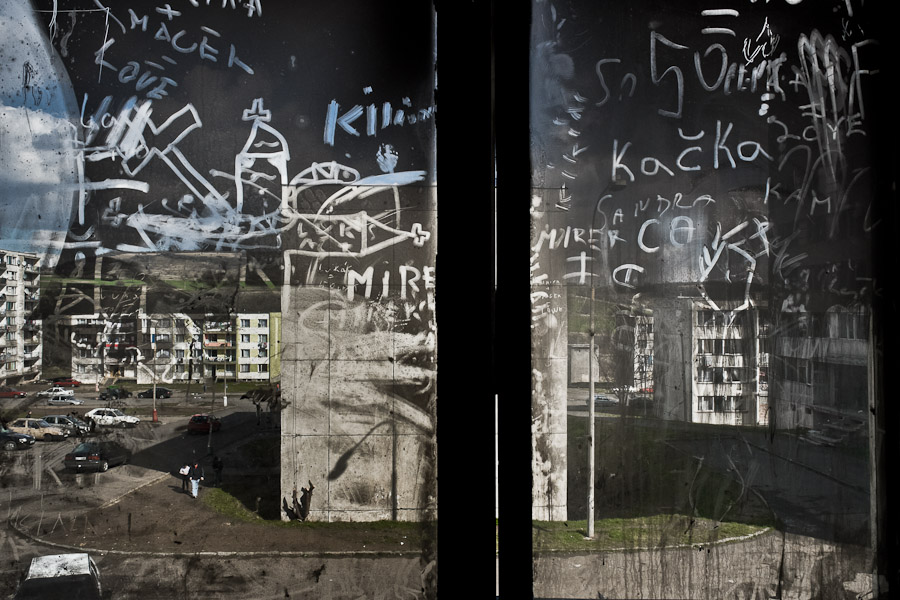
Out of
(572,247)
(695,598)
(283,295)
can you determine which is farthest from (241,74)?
(695,598)

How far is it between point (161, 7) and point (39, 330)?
3.40 feet

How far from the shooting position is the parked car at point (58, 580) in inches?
63.4

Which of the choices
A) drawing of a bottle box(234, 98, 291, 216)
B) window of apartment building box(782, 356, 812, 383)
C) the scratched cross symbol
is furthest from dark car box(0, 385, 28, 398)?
window of apartment building box(782, 356, 812, 383)

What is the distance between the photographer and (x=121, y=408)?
165 cm

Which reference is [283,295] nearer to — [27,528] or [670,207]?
[27,528]

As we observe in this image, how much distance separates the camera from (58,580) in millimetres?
1613

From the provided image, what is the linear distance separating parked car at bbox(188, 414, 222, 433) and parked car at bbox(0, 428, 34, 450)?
1.55ft

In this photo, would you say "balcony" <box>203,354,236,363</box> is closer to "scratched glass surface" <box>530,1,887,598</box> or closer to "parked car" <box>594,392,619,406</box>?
"scratched glass surface" <box>530,1,887,598</box>

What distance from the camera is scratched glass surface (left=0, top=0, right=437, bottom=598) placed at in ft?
5.36

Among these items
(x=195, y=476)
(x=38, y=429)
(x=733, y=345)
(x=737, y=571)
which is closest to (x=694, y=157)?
(x=733, y=345)

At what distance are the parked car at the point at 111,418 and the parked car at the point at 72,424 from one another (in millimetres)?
25

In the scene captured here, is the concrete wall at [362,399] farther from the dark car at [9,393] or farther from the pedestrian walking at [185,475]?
the dark car at [9,393]

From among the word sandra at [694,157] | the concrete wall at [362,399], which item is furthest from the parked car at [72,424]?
the word sandra at [694,157]

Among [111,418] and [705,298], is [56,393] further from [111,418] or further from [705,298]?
[705,298]
